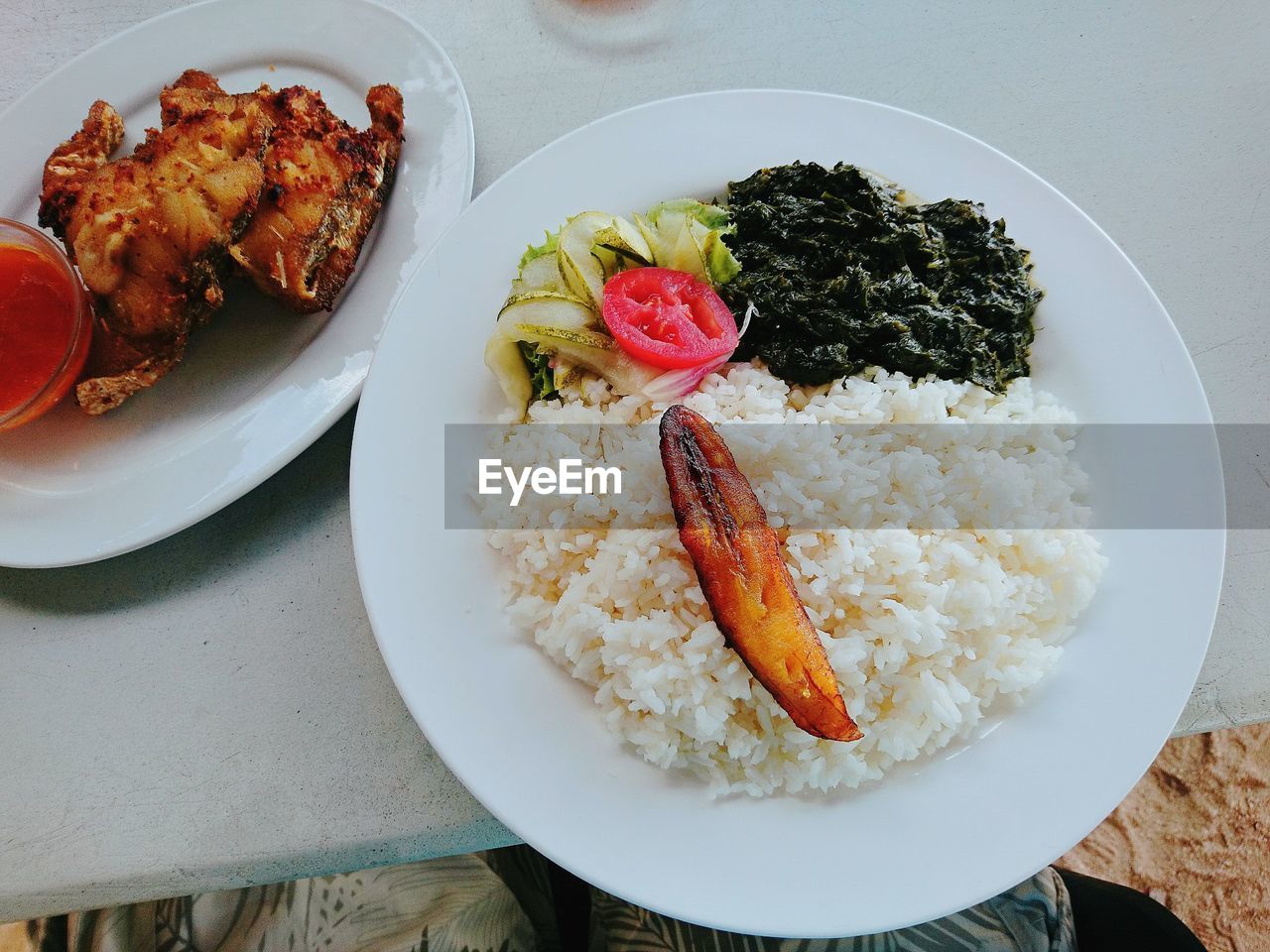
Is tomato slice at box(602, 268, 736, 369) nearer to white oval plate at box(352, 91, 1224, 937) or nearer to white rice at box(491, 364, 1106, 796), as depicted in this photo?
white rice at box(491, 364, 1106, 796)

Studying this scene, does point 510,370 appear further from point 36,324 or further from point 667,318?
point 36,324

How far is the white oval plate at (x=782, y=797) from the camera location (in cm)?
150

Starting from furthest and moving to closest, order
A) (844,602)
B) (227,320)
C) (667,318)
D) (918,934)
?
1. (227,320)
2. (918,934)
3. (667,318)
4. (844,602)

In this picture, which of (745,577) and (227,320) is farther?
(227,320)

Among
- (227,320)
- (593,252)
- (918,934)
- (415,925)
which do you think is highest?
(593,252)

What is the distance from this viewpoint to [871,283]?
2.02 metres

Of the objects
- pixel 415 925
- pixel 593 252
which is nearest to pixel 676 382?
pixel 593 252

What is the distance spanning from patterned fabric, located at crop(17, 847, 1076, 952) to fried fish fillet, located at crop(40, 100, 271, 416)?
1393 millimetres

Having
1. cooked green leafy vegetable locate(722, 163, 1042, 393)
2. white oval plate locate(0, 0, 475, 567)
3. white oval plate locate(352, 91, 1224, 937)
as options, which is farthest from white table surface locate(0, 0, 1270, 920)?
cooked green leafy vegetable locate(722, 163, 1042, 393)

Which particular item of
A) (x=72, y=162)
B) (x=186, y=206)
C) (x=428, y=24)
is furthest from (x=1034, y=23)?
(x=72, y=162)

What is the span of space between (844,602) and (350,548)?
4.18 ft

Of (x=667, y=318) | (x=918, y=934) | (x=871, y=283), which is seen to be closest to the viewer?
(x=667, y=318)

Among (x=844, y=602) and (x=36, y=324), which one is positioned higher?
(x=844, y=602)

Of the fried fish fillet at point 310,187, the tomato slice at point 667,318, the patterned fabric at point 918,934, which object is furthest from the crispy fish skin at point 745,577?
the fried fish fillet at point 310,187
